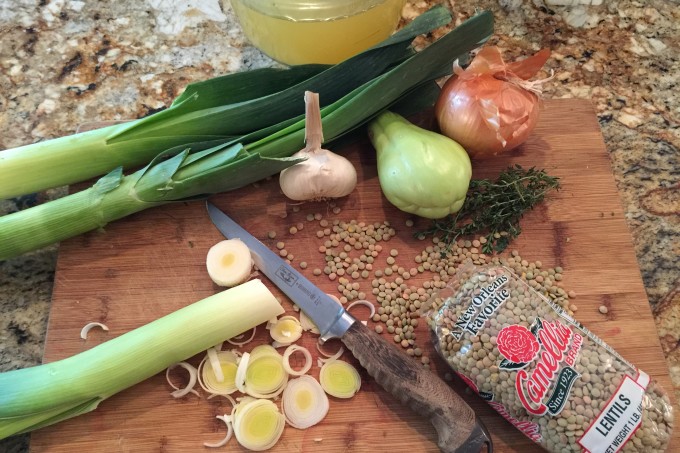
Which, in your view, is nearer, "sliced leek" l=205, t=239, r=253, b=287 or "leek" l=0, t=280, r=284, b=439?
"leek" l=0, t=280, r=284, b=439

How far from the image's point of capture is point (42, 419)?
1.08 m

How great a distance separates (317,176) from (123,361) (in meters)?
0.56

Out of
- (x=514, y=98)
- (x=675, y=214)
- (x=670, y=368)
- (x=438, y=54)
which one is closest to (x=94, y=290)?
(x=438, y=54)

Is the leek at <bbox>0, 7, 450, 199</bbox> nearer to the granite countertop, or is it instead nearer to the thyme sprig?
the granite countertop

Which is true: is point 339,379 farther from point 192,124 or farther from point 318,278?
point 192,124

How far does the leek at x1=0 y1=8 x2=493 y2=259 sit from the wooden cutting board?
0.21 feet

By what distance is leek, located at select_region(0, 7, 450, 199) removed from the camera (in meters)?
1.33

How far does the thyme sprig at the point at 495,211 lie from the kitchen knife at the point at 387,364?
0.31 m

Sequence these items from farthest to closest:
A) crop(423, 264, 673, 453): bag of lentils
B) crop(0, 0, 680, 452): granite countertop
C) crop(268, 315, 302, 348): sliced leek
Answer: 1. crop(0, 0, 680, 452): granite countertop
2. crop(268, 315, 302, 348): sliced leek
3. crop(423, 264, 673, 453): bag of lentils

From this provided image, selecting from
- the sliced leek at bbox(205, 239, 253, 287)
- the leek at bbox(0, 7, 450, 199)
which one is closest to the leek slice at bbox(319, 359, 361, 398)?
the sliced leek at bbox(205, 239, 253, 287)

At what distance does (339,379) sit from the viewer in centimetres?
116

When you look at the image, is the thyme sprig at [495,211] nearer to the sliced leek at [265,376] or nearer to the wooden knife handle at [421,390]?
the wooden knife handle at [421,390]

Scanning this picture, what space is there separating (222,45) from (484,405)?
125 centimetres

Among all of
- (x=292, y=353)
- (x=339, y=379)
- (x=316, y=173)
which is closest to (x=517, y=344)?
(x=339, y=379)
